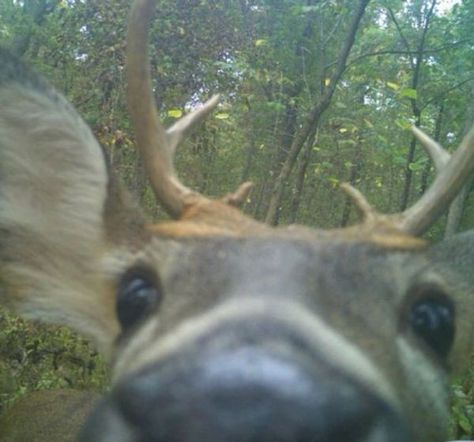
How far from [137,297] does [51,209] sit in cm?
85

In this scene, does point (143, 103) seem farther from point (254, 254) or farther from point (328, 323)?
point (328, 323)

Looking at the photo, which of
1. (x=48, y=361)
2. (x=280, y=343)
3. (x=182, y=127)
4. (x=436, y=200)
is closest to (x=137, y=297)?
(x=280, y=343)

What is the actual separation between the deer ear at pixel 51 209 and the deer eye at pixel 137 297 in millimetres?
300

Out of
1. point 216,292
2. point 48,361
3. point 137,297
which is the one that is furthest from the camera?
point 48,361

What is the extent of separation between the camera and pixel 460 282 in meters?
2.75

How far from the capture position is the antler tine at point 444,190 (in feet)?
9.52

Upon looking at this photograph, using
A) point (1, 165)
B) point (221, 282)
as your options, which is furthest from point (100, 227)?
point (221, 282)

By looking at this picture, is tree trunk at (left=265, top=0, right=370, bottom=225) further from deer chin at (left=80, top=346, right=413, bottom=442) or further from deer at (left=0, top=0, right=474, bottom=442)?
deer chin at (left=80, top=346, right=413, bottom=442)

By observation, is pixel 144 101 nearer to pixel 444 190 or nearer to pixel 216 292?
pixel 444 190

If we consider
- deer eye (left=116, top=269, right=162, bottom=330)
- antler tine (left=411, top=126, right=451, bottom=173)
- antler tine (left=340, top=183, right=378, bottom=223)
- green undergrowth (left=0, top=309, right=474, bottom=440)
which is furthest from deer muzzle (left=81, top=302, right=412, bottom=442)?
green undergrowth (left=0, top=309, right=474, bottom=440)

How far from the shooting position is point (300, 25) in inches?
392

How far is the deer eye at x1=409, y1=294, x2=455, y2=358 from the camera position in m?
2.22

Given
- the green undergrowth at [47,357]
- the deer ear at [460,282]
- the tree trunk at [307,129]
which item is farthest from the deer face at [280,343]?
the tree trunk at [307,129]

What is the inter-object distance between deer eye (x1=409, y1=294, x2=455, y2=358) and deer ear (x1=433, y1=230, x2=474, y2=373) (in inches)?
10.1
